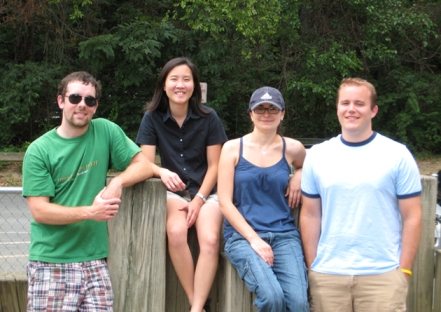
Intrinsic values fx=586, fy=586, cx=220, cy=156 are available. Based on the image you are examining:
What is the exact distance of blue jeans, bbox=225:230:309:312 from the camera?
2824mm

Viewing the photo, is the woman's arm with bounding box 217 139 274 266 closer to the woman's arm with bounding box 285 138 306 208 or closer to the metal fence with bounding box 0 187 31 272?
the woman's arm with bounding box 285 138 306 208

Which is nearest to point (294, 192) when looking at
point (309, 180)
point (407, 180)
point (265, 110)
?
point (309, 180)

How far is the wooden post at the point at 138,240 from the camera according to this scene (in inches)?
121

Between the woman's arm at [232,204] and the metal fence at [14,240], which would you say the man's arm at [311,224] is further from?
the metal fence at [14,240]

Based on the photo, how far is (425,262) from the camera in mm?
3180

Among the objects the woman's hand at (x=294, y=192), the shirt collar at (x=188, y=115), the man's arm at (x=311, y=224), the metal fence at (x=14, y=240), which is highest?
the shirt collar at (x=188, y=115)

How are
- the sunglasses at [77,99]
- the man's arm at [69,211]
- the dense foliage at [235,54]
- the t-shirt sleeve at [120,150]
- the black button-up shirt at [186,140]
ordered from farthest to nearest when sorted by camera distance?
the dense foliage at [235,54] < the black button-up shirt at [186,140] < the t-shirt sleeve at [120,150] < the sunglasses at [77,99] < the man's arm at [69,211]

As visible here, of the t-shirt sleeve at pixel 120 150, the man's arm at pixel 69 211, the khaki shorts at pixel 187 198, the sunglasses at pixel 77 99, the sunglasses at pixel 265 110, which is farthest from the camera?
the khaki shorts at pixel 187 198

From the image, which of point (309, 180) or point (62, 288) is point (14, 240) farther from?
point (309, 180)

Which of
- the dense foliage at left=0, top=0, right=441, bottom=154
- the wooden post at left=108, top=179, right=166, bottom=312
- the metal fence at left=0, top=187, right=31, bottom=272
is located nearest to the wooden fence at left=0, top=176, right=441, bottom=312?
the wooden post at left=108, top=179, right=166, bottom=312

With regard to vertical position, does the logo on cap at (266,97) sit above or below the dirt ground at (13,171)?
above

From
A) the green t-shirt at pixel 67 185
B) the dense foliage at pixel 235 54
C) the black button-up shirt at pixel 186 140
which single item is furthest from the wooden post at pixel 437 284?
the dense foliage at pixel 235 54

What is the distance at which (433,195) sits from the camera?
10.3 ft

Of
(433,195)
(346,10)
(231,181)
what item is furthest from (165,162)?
(346,10)
